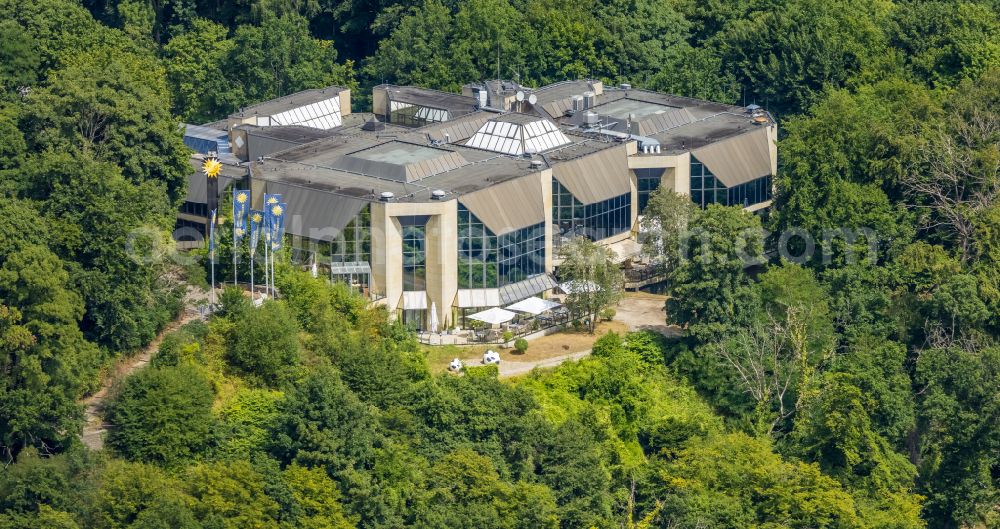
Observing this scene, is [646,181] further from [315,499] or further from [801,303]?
[315,499]

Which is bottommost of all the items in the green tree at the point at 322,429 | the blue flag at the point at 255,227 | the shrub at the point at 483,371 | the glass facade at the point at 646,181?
the green tree at the point at 322,429

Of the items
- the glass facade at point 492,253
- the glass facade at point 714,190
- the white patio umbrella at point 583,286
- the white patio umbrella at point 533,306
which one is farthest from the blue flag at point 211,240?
the glass facade at point 714,190

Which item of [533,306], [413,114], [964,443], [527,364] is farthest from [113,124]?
[964,443]

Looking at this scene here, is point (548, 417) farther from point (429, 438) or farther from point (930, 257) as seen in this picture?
A: point (930, 257)

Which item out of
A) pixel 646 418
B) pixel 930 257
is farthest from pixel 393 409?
pixel 930 257

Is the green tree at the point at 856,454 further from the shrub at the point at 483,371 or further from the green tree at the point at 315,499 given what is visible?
the green tree at the point at 315,499

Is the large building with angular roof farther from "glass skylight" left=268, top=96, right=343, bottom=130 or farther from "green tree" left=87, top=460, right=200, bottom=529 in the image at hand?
"green tree" left=87, top=460, right=200, bottom=529
